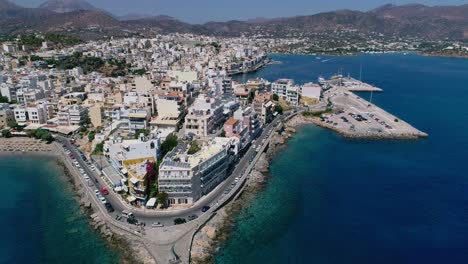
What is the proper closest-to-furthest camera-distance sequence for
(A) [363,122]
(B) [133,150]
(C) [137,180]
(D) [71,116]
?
(C) [137,180] < (B) [133,150] < (D) [71,116] < (A) [363,122]

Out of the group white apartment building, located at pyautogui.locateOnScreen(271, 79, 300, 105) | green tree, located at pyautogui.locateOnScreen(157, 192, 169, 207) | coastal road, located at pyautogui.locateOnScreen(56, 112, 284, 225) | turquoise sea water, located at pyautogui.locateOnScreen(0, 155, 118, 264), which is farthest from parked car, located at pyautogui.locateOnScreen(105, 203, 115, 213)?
white apartment building, located at pyautogui.locateOnScreen(271, 79, 300, 105)

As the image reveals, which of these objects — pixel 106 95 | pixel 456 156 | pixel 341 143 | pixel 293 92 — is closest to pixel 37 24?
pixel 106 95

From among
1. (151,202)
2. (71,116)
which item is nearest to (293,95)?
(71,116)

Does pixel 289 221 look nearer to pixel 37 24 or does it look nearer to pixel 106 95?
pixel 106 95

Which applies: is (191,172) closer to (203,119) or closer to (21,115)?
(203,119)

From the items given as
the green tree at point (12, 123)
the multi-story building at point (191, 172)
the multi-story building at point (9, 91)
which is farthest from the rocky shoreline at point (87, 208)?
the multi-story building at point (9, 91)

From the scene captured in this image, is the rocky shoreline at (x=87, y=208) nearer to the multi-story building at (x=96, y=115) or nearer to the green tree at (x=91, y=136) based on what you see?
the green tree at (x=91, y=136)
